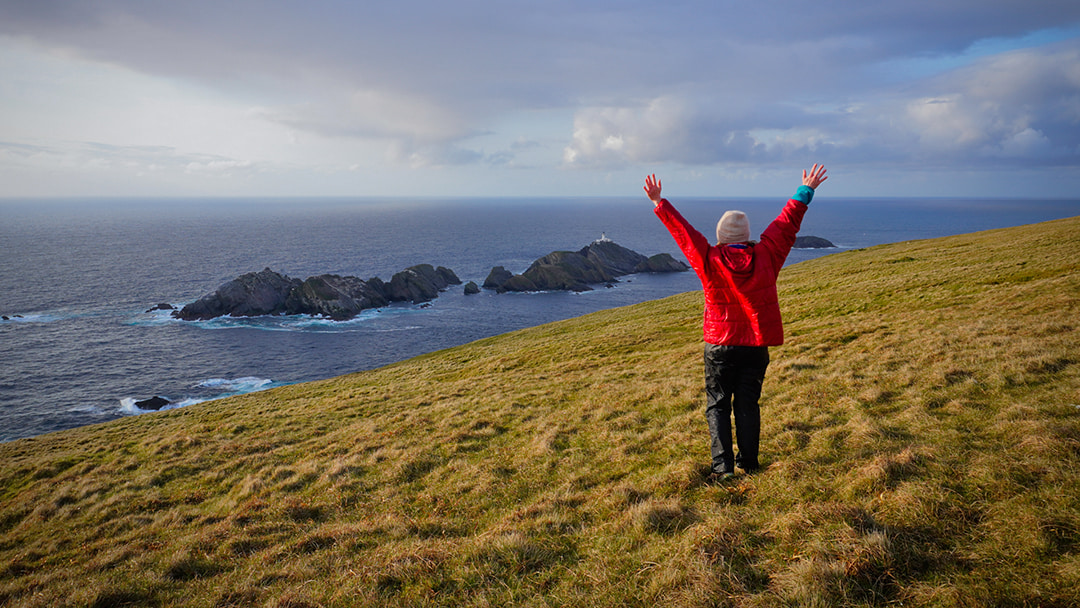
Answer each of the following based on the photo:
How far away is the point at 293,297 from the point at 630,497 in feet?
325

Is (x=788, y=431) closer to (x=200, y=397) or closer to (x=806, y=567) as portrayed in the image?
(x=806, y=567)

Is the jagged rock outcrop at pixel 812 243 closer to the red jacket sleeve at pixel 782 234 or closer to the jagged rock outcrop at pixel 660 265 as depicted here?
the jagged rock outcrop at pixel 660 265

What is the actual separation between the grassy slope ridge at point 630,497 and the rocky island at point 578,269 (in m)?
97.6

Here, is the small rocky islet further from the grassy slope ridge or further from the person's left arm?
the person's left arm

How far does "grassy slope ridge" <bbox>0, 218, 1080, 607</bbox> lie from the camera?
493cm

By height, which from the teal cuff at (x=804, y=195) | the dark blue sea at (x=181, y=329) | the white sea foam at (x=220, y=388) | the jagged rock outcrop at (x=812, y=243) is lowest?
the white sea foam at (x=220, y=388)

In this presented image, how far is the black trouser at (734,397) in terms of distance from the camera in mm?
6531

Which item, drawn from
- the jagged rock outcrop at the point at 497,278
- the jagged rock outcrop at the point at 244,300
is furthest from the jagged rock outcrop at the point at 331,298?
the jagged rock outcrop at the point at 497,278

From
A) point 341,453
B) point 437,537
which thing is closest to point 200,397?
point 341,453

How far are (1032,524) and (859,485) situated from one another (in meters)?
1.71

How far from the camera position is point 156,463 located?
16.0 meters

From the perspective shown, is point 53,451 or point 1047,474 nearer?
point 1047,474

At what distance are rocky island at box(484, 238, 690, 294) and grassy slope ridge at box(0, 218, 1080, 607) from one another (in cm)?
9759

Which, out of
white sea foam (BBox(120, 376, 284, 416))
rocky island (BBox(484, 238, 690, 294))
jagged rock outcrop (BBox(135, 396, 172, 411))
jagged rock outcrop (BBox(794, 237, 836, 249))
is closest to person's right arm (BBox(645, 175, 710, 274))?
white sea foam (BBox(120, 376, 284, 416))
